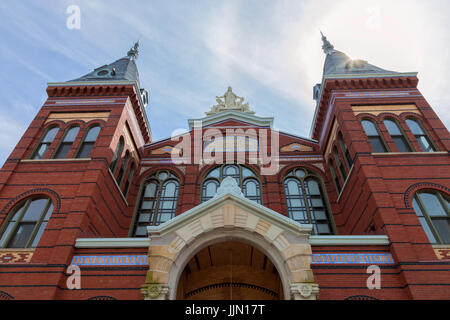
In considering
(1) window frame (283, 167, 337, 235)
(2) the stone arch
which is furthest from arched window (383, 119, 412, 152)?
(2) the stone arch

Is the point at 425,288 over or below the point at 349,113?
below

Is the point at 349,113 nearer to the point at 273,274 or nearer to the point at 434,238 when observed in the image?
the point at 434,238

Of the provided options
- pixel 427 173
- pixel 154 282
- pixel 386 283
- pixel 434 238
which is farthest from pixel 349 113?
pixel 154 282

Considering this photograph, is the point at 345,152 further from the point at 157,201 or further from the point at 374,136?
the point at 157,201

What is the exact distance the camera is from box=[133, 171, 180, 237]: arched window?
15398 mm

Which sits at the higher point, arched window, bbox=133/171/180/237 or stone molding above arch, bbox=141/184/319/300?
arched window, bbox=133/171/180/237

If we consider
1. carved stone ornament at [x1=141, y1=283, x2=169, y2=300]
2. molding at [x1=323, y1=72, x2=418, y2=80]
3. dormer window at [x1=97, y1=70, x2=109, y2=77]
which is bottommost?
carved stone ornament at [x1=141, y1=283, x2=169, y2=300]

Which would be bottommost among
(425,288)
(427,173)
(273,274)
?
(425,288)

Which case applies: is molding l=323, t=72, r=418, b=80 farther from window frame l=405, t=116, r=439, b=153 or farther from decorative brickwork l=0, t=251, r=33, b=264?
decorative brickwork l=0, t=251, r=33, b=264

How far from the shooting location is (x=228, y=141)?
18547mm

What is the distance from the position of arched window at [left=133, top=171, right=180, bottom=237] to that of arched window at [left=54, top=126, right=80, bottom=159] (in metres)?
4.21

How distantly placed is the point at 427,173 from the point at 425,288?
4890 millimetres

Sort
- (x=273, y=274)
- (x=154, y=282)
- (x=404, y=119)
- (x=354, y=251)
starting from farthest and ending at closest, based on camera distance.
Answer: (x=404, y=119), (x=273, y=274), (x=354, y=251), (x=154, y=282)

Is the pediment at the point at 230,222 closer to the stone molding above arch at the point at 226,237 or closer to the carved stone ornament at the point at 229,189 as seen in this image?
the stone molding above arch at the point at 226,237
